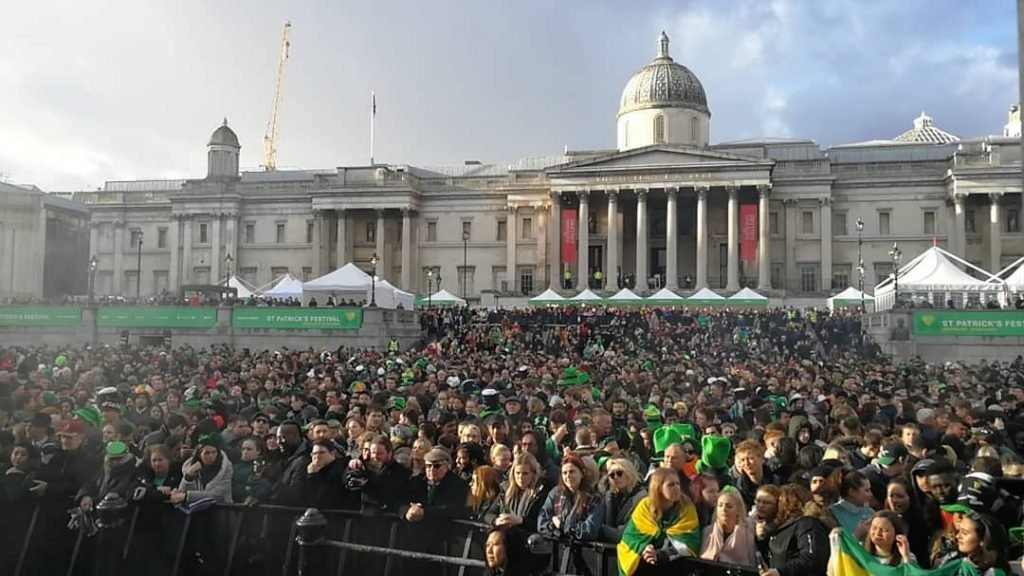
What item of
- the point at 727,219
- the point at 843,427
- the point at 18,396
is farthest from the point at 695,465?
the point at 727,219

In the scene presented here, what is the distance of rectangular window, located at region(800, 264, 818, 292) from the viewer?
6266 centimetres

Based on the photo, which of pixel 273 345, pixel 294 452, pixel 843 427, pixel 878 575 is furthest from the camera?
pixel 273 345

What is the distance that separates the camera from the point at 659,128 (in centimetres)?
6544

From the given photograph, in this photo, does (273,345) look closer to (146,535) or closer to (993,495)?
(146,535)

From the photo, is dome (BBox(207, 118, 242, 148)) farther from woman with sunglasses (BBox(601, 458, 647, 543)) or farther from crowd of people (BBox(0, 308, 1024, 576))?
woman with sunglasses (BBox(601, 458, 647, 543))

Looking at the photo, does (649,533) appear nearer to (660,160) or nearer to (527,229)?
(660,160)

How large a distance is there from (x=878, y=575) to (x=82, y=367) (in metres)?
18.9

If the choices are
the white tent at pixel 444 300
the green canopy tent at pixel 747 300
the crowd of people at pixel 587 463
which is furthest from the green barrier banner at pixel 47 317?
the green canopy tent at pixel 747 300

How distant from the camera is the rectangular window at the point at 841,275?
204ft

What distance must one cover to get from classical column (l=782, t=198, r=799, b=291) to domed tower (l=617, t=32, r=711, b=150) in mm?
7931

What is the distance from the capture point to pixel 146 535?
24.5ft

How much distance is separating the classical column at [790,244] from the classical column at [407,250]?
28614 millimetres

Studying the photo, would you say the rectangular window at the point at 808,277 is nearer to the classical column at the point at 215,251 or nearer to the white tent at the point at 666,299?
the white tent at the point at 666,299

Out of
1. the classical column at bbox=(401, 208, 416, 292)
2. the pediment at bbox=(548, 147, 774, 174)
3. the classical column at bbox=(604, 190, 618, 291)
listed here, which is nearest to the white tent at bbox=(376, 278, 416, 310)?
the classical column at bbox=(604, 190, 618, 291)
